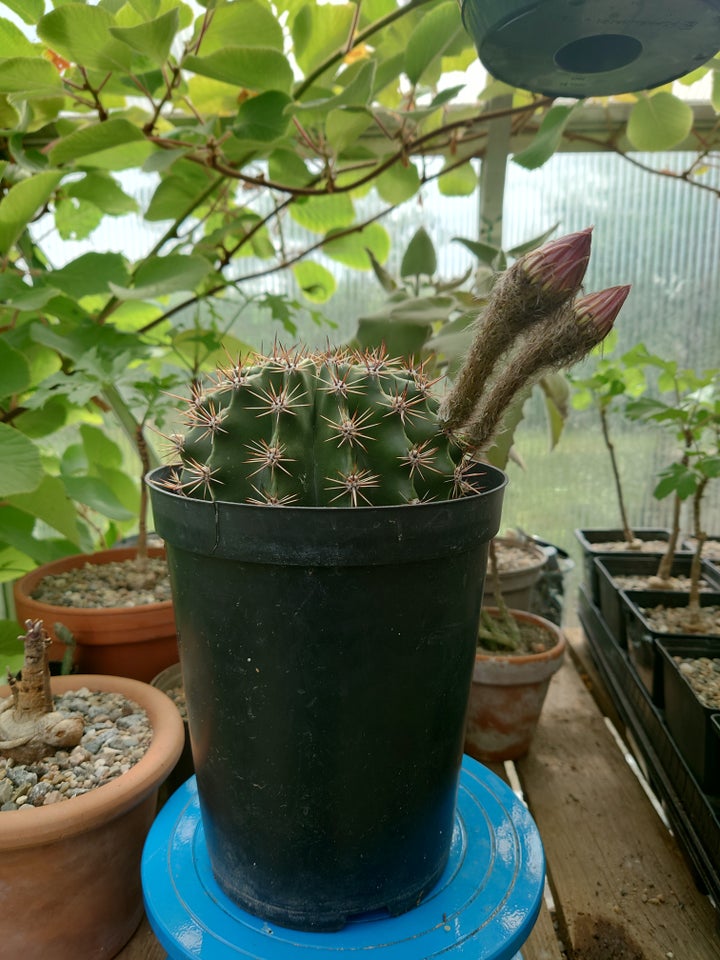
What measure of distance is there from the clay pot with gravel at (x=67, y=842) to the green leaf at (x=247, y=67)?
0.71m

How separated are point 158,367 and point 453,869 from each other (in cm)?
113

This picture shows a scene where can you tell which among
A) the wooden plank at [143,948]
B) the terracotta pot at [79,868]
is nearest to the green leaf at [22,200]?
the terracotta pot at [79,868]

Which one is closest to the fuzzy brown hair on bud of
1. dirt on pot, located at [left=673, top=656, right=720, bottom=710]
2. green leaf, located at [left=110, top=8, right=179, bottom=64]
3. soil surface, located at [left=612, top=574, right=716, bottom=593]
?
green leaf, located at [left=110, top=8, right=179, bottom=64]

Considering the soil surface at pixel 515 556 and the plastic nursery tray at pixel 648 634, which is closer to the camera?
the plastic nursery tray at pixel 648 634

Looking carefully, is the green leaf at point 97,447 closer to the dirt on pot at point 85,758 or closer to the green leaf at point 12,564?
the green leaf at point 12,564

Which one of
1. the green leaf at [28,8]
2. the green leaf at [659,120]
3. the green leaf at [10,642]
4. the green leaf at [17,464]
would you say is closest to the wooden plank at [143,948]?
the green leaf at [10,642]

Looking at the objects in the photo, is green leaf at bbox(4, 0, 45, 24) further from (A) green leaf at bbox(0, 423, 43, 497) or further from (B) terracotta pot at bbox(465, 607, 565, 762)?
(B) terracotta pot at bbox(465, 607, 565, 762)

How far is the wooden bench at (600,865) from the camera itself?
69 cm

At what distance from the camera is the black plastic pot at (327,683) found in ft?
1.57

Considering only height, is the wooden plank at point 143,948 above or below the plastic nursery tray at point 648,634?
below

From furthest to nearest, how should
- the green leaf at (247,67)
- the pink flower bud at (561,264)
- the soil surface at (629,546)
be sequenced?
1. the soil surface at (629,546)
2. the green leaf at (247,67)
3. the pink flower bud at (561,264)

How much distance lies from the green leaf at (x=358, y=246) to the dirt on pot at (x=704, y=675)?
936 millimetres

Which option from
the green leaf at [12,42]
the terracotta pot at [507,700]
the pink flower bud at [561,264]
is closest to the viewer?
the pink flower bud at [561,264]

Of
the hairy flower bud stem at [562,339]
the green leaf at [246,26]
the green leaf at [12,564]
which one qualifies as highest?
the green leaf at [246,26]
